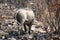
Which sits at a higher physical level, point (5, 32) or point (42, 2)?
point (42, 2)

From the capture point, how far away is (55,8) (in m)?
9.88

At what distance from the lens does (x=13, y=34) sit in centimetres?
1024

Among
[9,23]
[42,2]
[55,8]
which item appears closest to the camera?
[55,8]

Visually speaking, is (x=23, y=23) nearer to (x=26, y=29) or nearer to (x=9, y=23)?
(x=26, y=29)

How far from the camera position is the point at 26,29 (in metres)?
10.4

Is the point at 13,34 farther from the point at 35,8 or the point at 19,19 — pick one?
the point at 35,8

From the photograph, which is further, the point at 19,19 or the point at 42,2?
the point at 42,2

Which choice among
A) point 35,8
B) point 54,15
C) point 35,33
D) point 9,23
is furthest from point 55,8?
point 9,23

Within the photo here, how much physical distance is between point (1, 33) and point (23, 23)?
2.88ft

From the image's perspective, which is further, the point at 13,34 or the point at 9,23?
the point at 9,23

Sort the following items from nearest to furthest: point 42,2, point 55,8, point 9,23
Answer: point 55,8 → point 42,2 → point 9,23

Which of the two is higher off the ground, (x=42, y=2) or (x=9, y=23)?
(x=42, y=2)

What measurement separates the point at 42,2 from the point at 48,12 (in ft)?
2.81

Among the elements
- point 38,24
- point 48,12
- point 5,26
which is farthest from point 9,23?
point 48,12
